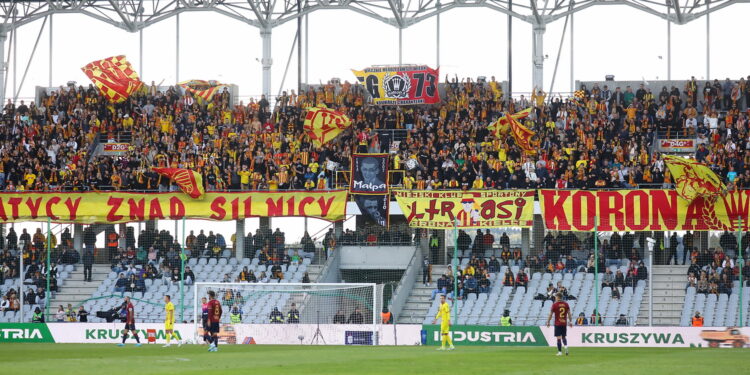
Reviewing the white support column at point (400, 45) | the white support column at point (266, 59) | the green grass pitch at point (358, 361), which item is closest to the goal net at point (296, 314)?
the green grass pitch at point (358, 361)

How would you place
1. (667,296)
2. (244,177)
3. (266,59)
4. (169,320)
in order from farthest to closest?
(266,59) → (244,177) → (667,296) → (169,320)

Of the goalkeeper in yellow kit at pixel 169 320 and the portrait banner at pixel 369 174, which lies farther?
the portrait banner at pixel 369 174

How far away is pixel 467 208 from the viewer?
41.8 meters

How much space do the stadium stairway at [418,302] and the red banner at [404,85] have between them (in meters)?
9.58

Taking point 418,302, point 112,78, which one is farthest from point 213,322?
point 112,78

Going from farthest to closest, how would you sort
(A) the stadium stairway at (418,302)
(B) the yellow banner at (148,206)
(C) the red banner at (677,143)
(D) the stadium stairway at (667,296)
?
(C) the red banner at (677,143), (B) the yellow banner at (148,206), (A) the stadium stairway at (418,302), (D) the stadium stairway at (667,296)

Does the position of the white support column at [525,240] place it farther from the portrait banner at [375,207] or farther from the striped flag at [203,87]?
the striped flag at [203,87]

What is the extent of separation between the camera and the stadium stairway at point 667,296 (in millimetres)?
38469

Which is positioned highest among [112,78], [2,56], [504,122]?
[2,56]

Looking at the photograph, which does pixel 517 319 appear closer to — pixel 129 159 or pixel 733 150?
pixel 733 150

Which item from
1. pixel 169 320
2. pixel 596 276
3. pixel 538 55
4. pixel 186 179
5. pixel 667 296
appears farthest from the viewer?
pixel 538 55

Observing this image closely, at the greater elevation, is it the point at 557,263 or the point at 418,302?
the point at 557,263

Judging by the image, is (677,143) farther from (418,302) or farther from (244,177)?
(244,177)

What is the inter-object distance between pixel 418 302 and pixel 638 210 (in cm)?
856
